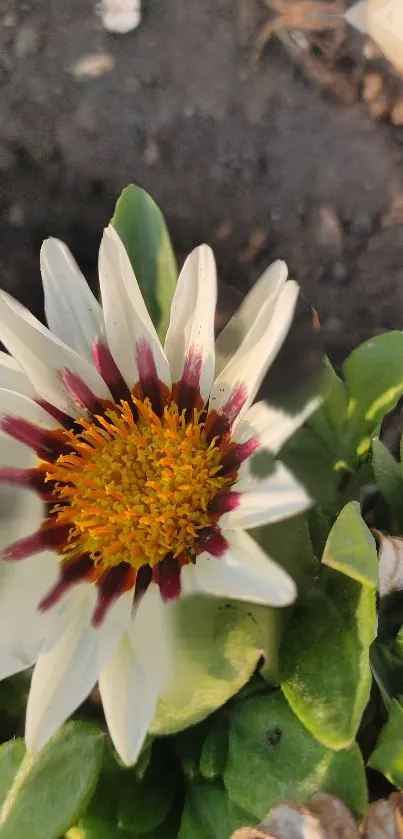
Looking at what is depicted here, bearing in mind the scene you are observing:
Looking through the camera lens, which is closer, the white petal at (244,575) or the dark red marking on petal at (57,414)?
the white petal at (244,575)

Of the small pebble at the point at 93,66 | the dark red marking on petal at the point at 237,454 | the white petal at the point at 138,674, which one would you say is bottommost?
the small pebble at the point at 93,66

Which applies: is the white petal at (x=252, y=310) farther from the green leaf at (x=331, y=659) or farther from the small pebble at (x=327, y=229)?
the small pebble at (x=327, y=229)

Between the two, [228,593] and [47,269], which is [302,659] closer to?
[228,593]

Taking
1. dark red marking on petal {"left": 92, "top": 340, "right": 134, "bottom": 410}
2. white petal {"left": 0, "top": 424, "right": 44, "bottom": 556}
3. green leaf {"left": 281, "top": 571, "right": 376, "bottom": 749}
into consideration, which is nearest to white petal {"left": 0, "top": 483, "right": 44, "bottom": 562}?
white petal {"left": 0, "top": 424, "right": 44, "bottom": 556}

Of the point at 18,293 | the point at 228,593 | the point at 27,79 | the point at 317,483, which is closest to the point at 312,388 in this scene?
the point at 317,483

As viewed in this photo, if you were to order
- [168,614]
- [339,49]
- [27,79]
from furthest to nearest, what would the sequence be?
[27,79], [339,49], [168,614]

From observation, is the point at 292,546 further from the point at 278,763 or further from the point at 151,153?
the point at 151,153

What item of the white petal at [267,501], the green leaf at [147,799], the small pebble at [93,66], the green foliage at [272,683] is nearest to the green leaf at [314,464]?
the green foliage at [272,683]
